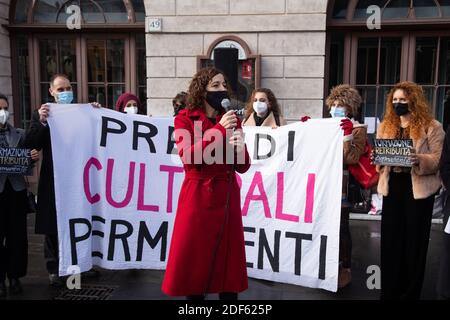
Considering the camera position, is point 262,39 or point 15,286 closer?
point 15,286

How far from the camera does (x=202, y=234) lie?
265 cm

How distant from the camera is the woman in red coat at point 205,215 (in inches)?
104

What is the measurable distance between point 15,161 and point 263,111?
2.41 m

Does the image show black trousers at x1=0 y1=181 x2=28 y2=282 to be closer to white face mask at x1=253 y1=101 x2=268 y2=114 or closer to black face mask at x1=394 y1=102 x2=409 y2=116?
white face mask at x1=253 y1=101 x2=268 y2=114

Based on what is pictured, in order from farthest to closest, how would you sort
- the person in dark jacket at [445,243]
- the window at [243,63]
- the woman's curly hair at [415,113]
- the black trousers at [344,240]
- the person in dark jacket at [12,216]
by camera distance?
1. the window at [243,63]
2. the black trousers at [344,240]
3. the person in dark jacket at [12,216]
4. the woman's curly hair at [415,113]
5. the person in dark jacket at [445,243]

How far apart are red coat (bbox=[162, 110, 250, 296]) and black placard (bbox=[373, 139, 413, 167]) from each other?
A: 53.0 inches

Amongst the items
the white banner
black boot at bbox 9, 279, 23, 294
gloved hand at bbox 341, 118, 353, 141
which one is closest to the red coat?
the white banner

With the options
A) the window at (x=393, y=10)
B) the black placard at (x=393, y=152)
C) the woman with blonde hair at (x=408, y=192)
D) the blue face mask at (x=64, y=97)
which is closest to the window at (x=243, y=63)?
the window at (x=393, y=10)

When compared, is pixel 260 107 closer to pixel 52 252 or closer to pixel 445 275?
pixel 445 275

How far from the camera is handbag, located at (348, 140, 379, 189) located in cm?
368

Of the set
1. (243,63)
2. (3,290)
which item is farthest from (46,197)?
(243,63)

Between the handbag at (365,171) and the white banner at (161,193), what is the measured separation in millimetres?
280

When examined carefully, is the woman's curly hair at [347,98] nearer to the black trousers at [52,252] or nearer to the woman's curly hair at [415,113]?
the woman's curly hair at [415,113]

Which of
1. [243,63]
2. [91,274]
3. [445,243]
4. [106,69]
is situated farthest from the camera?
[106,69]
